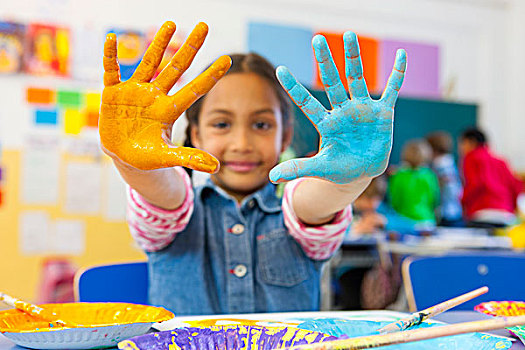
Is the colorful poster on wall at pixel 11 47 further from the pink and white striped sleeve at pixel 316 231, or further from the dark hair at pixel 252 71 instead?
the pink and white striped sleeve at pixel 316 231

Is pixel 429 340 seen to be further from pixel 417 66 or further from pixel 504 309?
pixel 417 66

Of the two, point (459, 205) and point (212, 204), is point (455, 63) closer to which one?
point (459, 205)

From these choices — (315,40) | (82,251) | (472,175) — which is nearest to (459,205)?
(472,175)

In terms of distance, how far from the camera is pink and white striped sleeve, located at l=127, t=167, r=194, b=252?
2.96 ft

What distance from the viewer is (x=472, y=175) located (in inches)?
175

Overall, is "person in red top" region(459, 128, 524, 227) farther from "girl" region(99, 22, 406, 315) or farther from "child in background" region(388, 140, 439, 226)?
"girl" region(99, 22, 406, 315)

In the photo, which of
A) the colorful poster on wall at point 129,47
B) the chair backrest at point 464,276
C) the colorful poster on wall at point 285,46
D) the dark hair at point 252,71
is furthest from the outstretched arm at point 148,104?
the colorful poster on wall at point 285,46

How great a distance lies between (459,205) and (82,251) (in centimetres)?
319

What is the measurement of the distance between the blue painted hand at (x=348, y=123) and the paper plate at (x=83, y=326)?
Answer: 226 millimetres

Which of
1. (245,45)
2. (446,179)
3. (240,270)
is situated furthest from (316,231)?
(446,179)

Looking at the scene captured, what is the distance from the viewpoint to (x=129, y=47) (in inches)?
154

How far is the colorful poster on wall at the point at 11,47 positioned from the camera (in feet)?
12.0

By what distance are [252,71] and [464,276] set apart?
2.04 feet

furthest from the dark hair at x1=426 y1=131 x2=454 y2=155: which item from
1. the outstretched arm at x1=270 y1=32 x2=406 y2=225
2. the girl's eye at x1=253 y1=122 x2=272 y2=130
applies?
the outstretched arm at x1=270 y1=32 x2=406 y2=225
